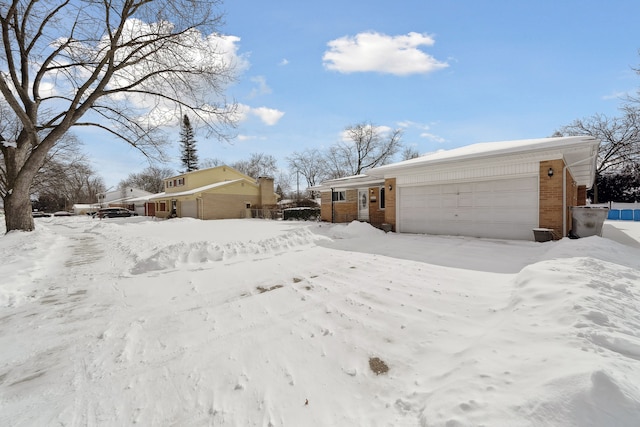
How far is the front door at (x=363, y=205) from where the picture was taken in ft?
56.4

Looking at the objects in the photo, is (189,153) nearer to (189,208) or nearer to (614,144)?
(189,208)

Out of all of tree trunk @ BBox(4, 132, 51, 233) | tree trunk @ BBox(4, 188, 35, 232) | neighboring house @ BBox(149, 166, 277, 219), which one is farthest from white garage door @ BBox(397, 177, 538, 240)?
neighboring house @ BBox(149, 166, 277, 219)

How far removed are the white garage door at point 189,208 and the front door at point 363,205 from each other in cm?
1858

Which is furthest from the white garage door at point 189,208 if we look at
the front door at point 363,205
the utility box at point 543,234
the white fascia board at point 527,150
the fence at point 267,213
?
the utility box at point 543,234

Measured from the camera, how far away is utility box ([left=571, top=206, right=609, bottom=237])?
322 inches

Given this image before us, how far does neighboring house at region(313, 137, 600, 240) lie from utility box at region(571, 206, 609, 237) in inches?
13.8

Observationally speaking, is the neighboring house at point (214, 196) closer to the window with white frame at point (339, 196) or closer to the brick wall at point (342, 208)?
the brick wall at point (342, 208)

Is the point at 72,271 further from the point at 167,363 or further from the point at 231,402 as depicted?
the point at 231,402

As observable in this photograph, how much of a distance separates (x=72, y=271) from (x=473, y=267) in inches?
375

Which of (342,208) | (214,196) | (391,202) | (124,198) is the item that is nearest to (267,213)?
(214,196)

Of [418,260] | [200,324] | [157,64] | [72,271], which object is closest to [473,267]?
[418,260]

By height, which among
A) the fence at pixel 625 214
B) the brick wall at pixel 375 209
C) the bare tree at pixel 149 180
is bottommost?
the fence at pixel 625 214

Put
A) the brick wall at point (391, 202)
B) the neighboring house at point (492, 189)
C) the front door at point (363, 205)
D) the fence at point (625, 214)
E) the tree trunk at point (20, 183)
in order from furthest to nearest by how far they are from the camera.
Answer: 1. the fence at point (625, 214)
2. the front door at point (363, 205)
3. the brick wall at point (391, 202)
4. the tree trunk at point (20, 183)
5. the neighboring house at point (492, 189)

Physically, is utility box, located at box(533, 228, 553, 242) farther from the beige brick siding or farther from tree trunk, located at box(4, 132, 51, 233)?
tree trunk, located at box(4, 132, 51, 233)
